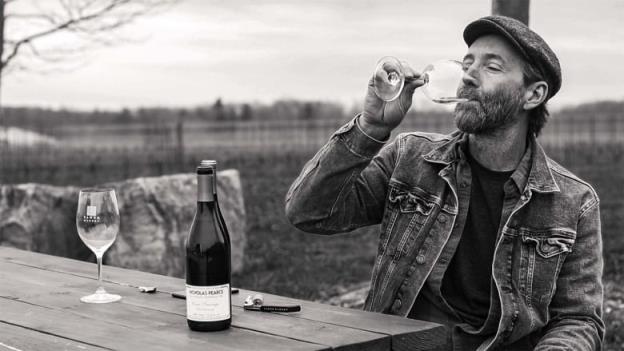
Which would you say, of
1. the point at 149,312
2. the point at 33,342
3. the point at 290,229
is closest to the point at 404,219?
the point at 149,312

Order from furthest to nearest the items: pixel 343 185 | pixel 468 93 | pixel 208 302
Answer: pixel 468 93 → pixel 343 185 → pixel 208 302

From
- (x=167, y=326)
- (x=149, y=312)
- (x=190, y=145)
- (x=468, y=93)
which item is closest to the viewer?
(x=167, y=326)

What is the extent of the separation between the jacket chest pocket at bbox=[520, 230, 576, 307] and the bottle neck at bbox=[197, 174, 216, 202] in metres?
1.26

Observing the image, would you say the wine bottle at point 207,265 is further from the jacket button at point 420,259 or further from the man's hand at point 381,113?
the jacket button at point 420,259

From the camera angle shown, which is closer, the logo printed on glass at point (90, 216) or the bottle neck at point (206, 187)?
the bottle neck at point (206, 187)

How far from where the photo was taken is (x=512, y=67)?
2963 mm

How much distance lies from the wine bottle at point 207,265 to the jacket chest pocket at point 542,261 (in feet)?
3.92

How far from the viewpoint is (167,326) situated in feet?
7.05

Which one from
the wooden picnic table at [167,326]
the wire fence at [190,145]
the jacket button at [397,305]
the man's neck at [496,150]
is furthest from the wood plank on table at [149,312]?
the wire fence at [190,145]

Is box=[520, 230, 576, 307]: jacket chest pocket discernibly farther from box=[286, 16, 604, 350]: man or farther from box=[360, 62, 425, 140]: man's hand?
box=[360, 62, 425, 140]: man's hand

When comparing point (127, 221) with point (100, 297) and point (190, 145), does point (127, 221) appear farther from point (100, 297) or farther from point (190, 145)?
point (190, 145)

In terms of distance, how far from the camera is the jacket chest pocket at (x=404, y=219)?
292cm

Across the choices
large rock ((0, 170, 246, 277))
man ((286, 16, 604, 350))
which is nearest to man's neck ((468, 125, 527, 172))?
man ((286, 16, 604, 350))

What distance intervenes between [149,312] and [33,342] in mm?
368
